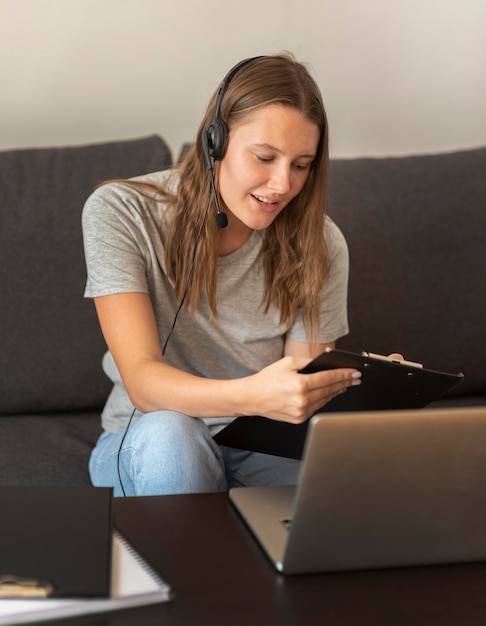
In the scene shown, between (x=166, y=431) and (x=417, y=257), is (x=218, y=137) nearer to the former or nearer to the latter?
(x=166, y=431)

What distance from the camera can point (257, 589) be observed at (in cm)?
89

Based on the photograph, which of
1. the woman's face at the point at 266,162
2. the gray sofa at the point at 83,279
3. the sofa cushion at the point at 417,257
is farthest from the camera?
the sofa cushion at the point at 417,257

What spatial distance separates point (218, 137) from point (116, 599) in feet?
2.61

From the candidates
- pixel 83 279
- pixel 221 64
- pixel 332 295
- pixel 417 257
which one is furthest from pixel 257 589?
pixel 221 64

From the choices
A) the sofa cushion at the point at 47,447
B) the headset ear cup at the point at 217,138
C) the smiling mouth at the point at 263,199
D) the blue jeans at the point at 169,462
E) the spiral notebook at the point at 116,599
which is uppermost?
the headset ear cup at the point at 217,138

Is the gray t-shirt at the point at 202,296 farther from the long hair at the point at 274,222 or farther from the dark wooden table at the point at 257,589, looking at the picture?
the dark wooden table at the point at 257,589

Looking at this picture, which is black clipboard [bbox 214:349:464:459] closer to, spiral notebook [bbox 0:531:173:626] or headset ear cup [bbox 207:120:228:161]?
spiral notebook [bbox 0:531:173:626]

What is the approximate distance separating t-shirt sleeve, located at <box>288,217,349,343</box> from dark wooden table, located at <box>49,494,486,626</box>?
60cm

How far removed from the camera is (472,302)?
77.9 inches

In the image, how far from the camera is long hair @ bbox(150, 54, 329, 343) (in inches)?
55.1

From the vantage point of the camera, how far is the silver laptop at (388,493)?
85cm

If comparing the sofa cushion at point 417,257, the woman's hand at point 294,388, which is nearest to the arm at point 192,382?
the woman's hand at point 294,388

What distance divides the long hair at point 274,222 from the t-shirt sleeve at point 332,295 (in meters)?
0.02

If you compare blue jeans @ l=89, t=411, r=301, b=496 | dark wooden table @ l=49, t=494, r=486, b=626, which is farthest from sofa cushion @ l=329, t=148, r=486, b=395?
dark wooden table @ l=49, t=494, r=486, b=626
